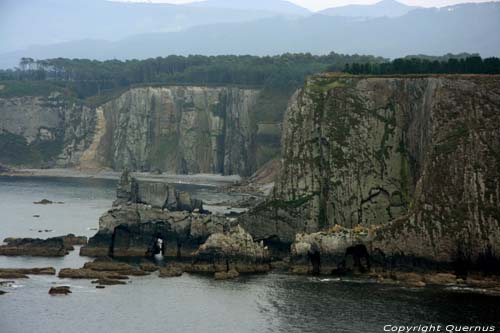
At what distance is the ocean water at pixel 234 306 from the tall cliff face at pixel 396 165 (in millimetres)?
7694

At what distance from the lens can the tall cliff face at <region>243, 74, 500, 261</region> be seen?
89750 millimetres

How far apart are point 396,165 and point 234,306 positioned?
1088 inches

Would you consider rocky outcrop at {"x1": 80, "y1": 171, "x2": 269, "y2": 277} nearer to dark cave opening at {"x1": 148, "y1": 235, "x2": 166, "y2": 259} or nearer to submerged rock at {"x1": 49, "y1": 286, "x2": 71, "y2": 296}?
dark cave opening at {"x1": 148, "y1": 235, "x2": 166, "y2": 259}

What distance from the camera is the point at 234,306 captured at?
79.9 meters

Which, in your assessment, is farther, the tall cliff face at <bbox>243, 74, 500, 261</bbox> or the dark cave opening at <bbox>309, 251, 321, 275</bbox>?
the dark cave opening at <bbox>309, 251, 321, 275</bbox>

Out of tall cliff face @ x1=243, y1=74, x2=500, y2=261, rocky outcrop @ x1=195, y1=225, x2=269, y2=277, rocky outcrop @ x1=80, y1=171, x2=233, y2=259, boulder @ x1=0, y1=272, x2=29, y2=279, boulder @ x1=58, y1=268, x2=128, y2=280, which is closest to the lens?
boulder @ x1=0, y1=272, x2=29, y2=279

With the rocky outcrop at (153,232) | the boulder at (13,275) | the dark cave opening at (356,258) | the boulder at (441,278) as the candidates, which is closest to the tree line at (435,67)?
the rocky outcrop at (153,232)

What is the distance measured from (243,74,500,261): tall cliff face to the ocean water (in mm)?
7694

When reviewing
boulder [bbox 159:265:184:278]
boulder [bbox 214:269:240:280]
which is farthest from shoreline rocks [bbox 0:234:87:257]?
boulder [bbox 214:269:240:280]

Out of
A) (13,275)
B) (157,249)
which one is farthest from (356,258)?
(13,275)

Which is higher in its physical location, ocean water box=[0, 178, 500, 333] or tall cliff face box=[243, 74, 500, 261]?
tall cliff face box=[243, 74, 500, 261]

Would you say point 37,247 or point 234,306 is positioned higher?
point 234,306

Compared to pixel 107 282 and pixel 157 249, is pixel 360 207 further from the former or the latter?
pixel 107 282

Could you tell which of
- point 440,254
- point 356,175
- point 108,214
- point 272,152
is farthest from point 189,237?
point 272,152
